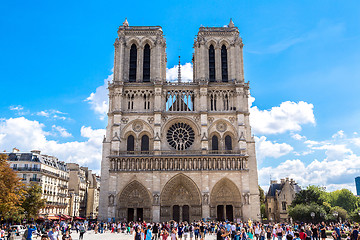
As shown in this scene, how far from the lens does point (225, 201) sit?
3697 cm

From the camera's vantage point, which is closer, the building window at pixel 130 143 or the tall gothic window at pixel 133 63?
the building window at pixel 130 143

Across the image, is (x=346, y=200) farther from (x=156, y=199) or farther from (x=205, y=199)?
(x=156, y=199)

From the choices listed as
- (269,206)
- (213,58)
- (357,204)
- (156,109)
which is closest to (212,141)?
(156,109)

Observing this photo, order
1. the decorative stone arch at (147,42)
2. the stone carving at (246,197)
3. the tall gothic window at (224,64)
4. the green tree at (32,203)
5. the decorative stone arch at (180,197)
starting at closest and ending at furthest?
the green tree at (32,203), the stone carving at (246,197), the decorative stone arch at (180,197), the tall gothic window at (224,64), the decorative stone arch at (147,42)

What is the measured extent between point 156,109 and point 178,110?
113 inches

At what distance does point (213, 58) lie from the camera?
42.9 meters

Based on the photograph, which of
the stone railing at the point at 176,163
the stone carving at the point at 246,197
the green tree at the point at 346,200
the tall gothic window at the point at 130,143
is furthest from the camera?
the green tree at the point at 346,200

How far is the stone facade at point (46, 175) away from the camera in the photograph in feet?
127

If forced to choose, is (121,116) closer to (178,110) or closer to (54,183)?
(178,110)

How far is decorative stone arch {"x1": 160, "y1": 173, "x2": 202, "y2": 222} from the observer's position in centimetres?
3644

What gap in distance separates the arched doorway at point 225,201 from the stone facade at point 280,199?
13.5 meters

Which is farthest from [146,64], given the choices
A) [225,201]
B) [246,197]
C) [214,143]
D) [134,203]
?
[246,197]

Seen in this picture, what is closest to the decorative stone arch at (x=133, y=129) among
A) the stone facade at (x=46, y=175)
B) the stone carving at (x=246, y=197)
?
the stone facade at (x=46, y=175)

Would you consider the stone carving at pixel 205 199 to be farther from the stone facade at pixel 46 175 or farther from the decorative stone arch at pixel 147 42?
the decorative stone arch at pixel 147 42
